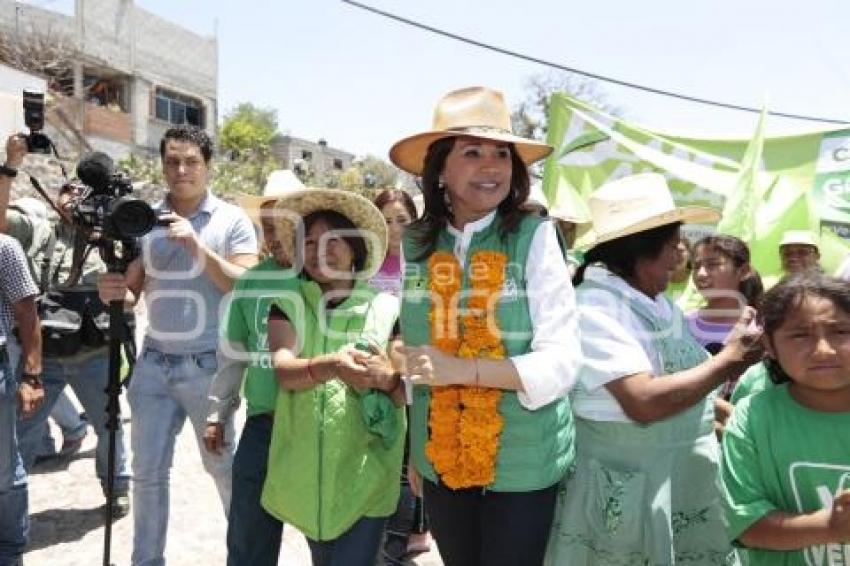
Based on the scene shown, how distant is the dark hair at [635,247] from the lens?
198 cm

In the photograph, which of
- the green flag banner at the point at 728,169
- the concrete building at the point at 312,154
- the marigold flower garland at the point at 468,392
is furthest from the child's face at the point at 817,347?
the concrete building at the point at 312,154

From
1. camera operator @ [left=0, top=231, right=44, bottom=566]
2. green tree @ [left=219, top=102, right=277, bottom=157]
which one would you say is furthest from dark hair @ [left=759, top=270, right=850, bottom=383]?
green tree @ [left=219, top=102, right=277, bottom=157]

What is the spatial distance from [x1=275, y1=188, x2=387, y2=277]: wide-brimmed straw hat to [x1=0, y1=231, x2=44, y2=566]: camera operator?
4.07ft

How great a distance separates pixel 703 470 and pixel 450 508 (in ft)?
2.35

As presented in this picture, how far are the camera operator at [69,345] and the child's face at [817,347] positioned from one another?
10.1 feet

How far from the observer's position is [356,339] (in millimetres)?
2258

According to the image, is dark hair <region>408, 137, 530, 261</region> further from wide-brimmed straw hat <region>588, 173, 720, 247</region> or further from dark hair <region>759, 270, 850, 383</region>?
dark hair <region>759, 270, 850, 383</region>

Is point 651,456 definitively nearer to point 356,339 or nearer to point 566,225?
point 356,339

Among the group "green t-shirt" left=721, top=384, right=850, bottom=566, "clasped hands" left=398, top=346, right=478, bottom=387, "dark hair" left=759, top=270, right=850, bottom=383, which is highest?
"dark hair" left=759, top=270, right=850, bottom=383

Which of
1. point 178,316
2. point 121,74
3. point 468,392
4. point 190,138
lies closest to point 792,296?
point 468,392

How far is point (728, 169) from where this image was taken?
5531 mm

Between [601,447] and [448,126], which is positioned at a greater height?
[448,126]

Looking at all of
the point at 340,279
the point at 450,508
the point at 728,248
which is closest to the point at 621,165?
the point at 728,248

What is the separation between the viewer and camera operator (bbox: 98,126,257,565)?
2914mm
